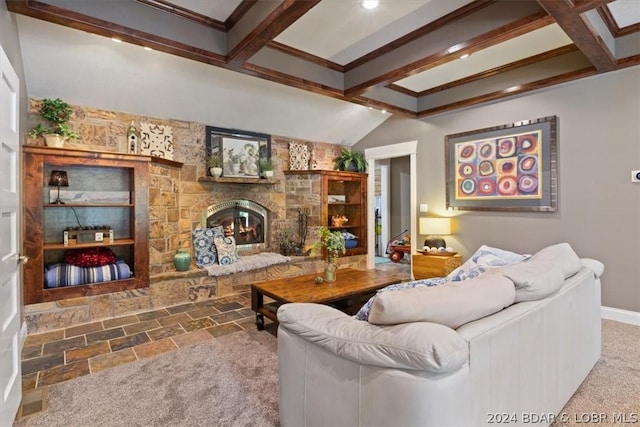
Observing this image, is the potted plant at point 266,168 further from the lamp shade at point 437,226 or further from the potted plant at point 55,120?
the lamp shade at point 437,226

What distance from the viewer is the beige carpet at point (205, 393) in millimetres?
1824

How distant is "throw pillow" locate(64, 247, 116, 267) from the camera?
345cm

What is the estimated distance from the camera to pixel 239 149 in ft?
16.1

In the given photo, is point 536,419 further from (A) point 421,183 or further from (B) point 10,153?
(A) point 421,183

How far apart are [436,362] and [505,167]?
377cm

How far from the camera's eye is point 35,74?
3.18 meters

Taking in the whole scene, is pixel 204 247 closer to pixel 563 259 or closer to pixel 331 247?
pixel 331 247

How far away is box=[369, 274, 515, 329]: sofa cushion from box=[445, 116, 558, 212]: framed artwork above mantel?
3.07 meters

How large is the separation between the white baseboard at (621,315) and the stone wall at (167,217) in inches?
139

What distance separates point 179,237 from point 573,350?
4.22 meters

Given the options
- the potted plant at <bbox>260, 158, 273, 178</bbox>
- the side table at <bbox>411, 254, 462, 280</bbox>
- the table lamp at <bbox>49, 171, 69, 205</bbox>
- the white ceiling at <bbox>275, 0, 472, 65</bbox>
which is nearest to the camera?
the white ceiling at <bbox>275, 0, 472, 65</bbox>

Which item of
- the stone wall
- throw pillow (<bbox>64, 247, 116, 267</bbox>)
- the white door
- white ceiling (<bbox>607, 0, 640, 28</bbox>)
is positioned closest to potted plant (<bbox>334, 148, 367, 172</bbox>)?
the stone wall

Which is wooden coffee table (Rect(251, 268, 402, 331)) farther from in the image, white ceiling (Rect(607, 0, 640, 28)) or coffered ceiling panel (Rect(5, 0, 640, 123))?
white ceiling (Rect(607, 0, 640, 28))

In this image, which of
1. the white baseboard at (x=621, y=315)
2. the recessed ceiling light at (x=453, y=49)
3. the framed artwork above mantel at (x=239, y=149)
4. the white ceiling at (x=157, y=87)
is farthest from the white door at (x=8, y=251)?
the white baseboard at (x=621, y=315)
